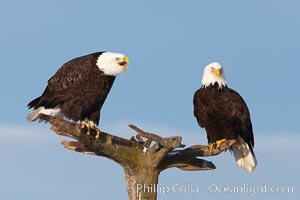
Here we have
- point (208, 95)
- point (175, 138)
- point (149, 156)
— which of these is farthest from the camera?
point (208, 95)

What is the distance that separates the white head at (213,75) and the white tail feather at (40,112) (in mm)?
2412

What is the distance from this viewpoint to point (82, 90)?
10.8 meters

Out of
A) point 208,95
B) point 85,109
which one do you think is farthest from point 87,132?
point 208,95

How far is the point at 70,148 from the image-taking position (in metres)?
10.9

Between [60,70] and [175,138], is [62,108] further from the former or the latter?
[175,138]

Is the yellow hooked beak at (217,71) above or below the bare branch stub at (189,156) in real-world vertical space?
above

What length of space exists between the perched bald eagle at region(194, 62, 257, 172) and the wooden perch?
282 mm

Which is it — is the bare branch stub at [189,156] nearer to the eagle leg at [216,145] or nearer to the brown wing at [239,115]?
the eagle leg at [216,145]

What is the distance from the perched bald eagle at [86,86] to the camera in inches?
425

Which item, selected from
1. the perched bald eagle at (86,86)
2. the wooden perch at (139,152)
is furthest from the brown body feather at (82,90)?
the wooden perch at (139,152)

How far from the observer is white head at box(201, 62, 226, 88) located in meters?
11.4

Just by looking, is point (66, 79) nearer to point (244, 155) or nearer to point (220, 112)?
point (220, 112)

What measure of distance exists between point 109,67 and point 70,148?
136 centimetres

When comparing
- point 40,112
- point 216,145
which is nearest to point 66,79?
point 40,112
